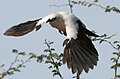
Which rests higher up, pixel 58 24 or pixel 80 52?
pixel 58 24

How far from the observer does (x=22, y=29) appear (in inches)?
227

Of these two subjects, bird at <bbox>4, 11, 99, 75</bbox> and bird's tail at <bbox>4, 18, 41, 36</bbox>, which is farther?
bird's tail at <bbox>4, 18, 41, 36</bbox>

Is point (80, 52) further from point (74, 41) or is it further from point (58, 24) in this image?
point (58, 24)

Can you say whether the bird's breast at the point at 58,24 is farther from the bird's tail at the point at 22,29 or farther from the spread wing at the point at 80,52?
the bird's tail at the point at 22,29

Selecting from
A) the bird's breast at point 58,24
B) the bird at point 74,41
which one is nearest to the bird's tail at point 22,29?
the bird at point 74,41

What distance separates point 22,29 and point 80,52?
553 mm

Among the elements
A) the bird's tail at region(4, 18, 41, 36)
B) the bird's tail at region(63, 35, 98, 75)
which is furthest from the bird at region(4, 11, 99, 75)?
the bird's tail at region(4, 18, 41, 36)

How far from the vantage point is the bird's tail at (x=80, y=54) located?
533cm

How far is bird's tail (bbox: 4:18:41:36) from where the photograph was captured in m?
5.68

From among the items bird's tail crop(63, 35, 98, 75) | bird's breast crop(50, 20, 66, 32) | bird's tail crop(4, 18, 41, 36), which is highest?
bird's tail crop(4, 18, 41, 36)

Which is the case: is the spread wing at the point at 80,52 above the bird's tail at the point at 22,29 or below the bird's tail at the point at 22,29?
below

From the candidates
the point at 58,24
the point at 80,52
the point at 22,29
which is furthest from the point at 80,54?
the point at 22,29

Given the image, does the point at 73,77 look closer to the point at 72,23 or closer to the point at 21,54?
the point at 72,23

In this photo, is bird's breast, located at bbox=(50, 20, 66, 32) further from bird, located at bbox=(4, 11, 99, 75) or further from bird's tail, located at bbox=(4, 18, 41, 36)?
bird's tail, located at bbox=(4, 18, 41, 36)
